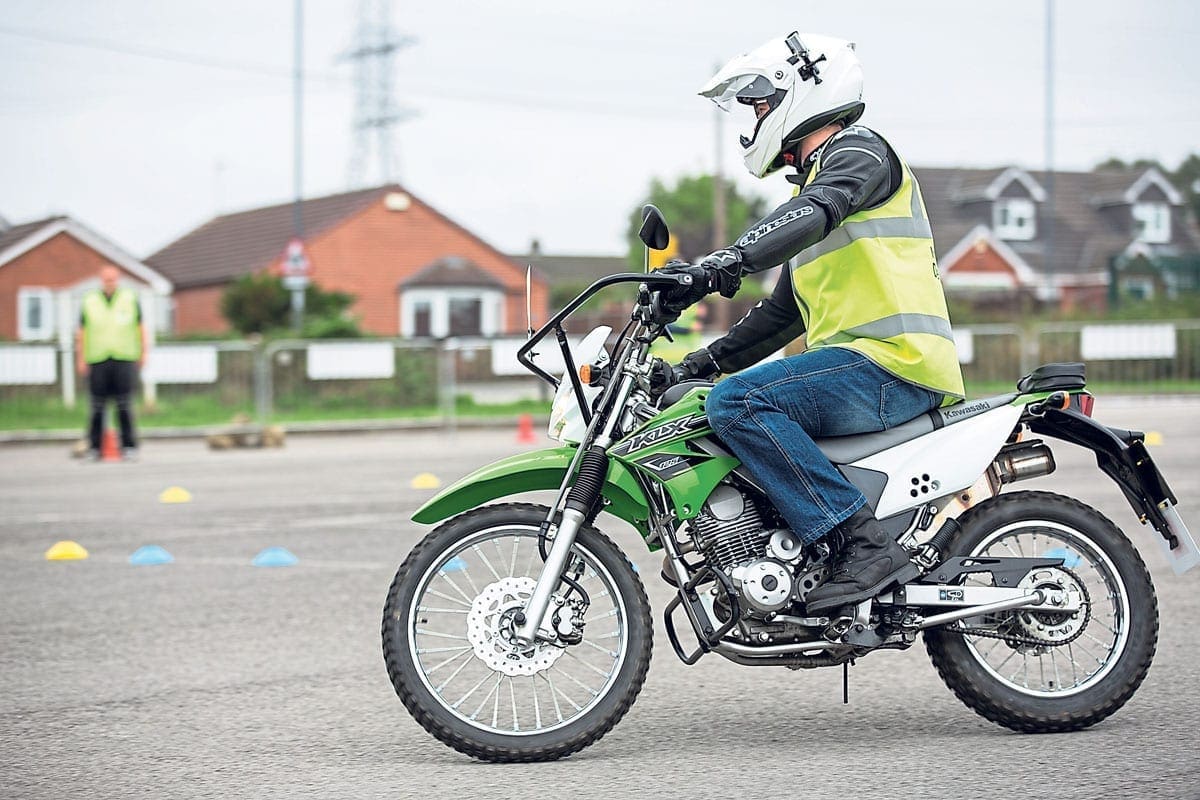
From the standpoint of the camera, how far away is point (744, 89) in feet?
16.5

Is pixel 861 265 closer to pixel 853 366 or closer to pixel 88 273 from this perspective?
pixel 853 366

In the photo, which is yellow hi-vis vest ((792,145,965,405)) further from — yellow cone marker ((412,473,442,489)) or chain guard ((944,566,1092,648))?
yellow cone marker ((412,473,442,489))

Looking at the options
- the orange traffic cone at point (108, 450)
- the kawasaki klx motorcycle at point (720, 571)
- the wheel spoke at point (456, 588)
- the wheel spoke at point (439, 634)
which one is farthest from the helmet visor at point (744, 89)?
the orange traffic cone at point (108, 450)

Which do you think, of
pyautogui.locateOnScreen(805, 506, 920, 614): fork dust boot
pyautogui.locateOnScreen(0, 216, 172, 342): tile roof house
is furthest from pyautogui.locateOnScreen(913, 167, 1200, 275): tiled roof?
pyautogui.locateOnScreen(805, 506, 920, 614): fork dust boot

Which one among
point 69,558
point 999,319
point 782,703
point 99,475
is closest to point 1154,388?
point 999,319

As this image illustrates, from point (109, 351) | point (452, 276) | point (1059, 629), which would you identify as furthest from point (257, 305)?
point (1059, 629)

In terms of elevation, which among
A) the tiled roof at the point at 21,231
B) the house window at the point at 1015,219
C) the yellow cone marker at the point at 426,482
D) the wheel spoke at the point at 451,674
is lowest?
the yellow cone marker at the point at 426,482

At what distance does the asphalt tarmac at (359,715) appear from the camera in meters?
4.59

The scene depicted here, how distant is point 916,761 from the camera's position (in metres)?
4.77

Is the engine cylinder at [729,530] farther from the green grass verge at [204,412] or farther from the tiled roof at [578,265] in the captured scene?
the tiled roof at [578,265]

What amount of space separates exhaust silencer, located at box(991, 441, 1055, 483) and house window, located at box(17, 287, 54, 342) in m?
45.9

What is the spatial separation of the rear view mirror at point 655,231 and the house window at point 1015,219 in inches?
2538

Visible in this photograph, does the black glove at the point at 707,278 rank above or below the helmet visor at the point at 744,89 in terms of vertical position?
below

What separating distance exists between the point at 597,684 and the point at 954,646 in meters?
1.11
